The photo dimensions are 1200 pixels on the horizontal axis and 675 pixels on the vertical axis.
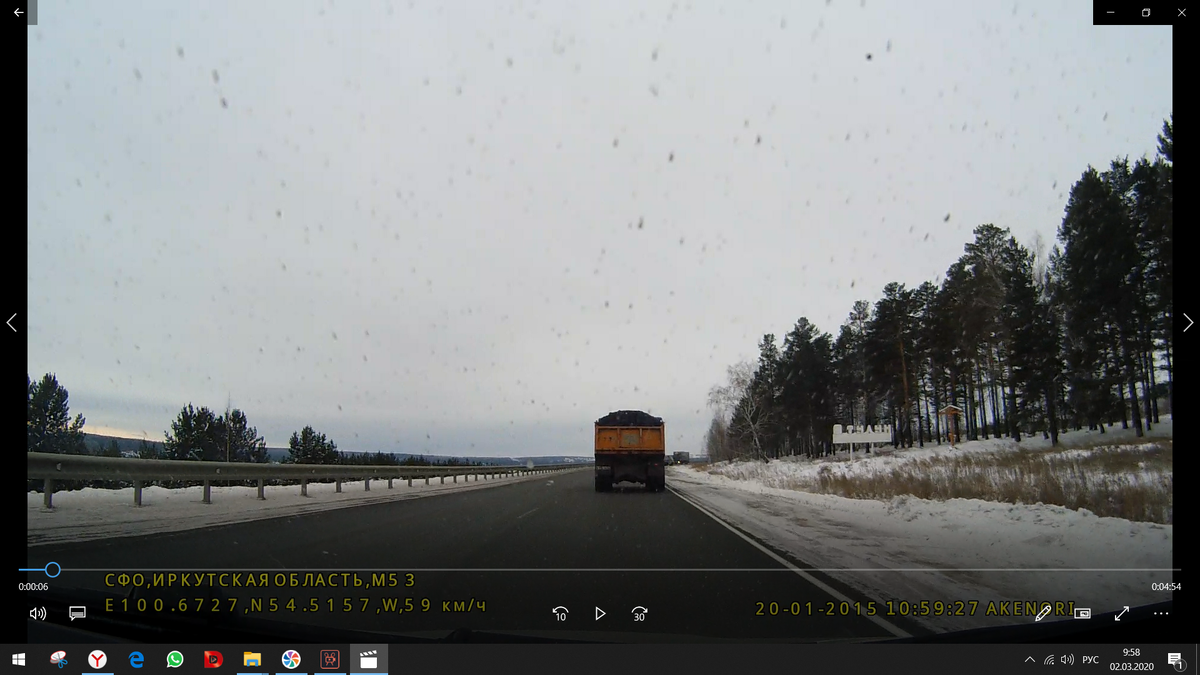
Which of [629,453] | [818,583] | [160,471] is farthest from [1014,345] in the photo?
[160,471]

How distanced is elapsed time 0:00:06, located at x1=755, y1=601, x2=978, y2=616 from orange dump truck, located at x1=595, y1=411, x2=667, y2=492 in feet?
78.0

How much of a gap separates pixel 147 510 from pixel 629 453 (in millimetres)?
20453

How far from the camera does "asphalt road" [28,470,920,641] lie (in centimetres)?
488

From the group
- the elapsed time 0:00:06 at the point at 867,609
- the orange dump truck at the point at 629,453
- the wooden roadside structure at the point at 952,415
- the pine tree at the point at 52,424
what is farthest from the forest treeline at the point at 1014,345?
the orange dump truck at the point at 629,453

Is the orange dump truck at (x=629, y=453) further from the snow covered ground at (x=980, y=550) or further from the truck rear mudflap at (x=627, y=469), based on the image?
the snow covered ground at (x=980, y=550)

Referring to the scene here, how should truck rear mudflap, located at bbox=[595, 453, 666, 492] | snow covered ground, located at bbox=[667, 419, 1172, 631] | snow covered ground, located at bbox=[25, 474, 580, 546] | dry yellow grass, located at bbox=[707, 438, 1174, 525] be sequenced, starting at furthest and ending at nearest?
truck rear mudflap, located at bbox=[595, 453, 666, 492]
dry yellow grass, located at bbox=[707, 438, 1174, 525]
snow covered ground, located at bbox=[25, 474, 580, 546]
snow covered ground, located at bbox=[667, 419, 1172, 631]

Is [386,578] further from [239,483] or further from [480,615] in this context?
[239,483]

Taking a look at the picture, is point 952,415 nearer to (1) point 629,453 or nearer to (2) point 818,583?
(1) point 629,453

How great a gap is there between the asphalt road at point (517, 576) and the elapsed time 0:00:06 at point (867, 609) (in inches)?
Answer: 1.3

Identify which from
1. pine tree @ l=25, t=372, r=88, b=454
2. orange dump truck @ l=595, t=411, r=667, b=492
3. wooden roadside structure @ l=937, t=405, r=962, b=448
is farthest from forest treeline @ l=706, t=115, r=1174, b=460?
orange dump truck @ l=595, t=411, r=667, b=492

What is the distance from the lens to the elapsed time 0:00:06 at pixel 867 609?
5.32m

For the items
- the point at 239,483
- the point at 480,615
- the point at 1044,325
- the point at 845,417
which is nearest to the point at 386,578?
the point at 480,615

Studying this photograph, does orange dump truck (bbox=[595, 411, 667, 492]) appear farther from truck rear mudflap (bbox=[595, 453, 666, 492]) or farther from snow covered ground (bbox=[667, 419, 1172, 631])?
snow covered ground (bbox=[667, 419, 1172, 631])

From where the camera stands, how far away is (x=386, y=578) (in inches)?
257
